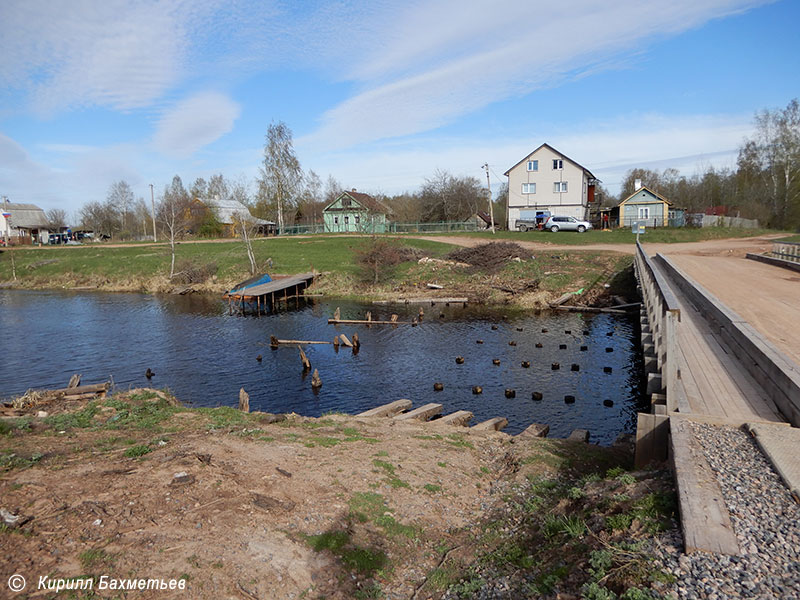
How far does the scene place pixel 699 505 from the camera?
16.8 ft

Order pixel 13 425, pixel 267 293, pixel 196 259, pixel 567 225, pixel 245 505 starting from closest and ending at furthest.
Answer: pixel 245 505 < pixel 13 425 < pixel 267 293 < pixel 196 259 < pixel 567 225

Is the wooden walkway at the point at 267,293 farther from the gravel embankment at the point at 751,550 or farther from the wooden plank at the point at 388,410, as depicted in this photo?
the gravel embankment at the point at 751,550

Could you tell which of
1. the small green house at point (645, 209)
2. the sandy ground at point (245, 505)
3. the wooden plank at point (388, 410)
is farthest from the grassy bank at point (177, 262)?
the sandy ground at point (245, 505)

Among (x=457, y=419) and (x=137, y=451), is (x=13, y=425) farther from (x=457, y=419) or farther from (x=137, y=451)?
(x=457, y=419)

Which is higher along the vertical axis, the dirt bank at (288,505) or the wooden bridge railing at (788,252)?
the wooden bridge railing at (788,252)

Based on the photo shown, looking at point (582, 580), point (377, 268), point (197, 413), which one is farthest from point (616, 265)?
point (582, 580)

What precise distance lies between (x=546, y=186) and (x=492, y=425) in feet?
184

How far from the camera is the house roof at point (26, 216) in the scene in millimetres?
90244

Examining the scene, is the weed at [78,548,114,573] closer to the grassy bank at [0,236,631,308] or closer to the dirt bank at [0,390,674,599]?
the dirt bank at [0,390,674,599]

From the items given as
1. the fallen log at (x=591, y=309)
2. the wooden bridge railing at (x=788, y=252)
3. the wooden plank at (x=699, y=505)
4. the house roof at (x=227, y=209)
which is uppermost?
the house roof at (x=227, y=209)

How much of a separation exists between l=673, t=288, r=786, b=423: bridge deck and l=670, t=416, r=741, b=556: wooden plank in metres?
1.82

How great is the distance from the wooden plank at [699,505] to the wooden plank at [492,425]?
5.64 meters

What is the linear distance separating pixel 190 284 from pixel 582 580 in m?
44.4

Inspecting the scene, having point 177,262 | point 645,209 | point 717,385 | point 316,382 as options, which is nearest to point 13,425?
point 316,382
